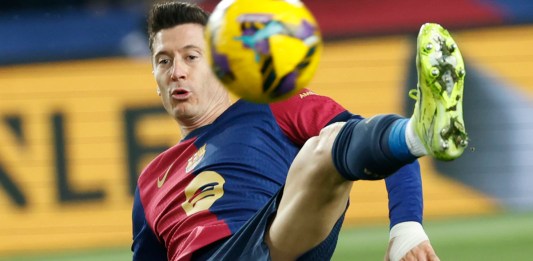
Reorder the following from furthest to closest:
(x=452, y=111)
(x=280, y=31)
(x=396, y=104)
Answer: (x=396, y=104) < (x=280, y=31) < (x=452, y=111)

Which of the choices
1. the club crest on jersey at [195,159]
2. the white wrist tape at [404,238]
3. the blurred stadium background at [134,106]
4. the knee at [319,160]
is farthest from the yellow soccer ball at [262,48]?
the blurred stadium background at [134,106]

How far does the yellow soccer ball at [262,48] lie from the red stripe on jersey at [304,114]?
634 mm

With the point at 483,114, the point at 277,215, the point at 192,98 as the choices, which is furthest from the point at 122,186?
the point at 277,215

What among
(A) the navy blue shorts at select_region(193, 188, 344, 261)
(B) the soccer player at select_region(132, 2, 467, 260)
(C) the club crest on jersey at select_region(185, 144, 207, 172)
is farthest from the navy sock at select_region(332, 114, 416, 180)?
(C) the club crest on jersey at select_region(185, 144, 207, 172)

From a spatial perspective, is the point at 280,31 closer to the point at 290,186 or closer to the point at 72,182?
the point at 290,186

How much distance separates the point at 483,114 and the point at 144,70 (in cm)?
265

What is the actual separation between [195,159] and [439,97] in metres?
1.31

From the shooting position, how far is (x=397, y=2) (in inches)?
356

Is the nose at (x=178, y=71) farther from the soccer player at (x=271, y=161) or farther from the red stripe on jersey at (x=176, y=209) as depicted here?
the red stripe on jersey at (x=176, y=209)

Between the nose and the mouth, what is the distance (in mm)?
51

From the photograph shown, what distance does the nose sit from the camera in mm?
4203

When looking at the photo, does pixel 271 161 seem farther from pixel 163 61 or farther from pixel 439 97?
pixel 439 97

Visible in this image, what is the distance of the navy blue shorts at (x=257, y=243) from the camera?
11.8 ft

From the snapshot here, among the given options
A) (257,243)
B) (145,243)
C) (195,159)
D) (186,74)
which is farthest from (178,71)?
(257,243)
